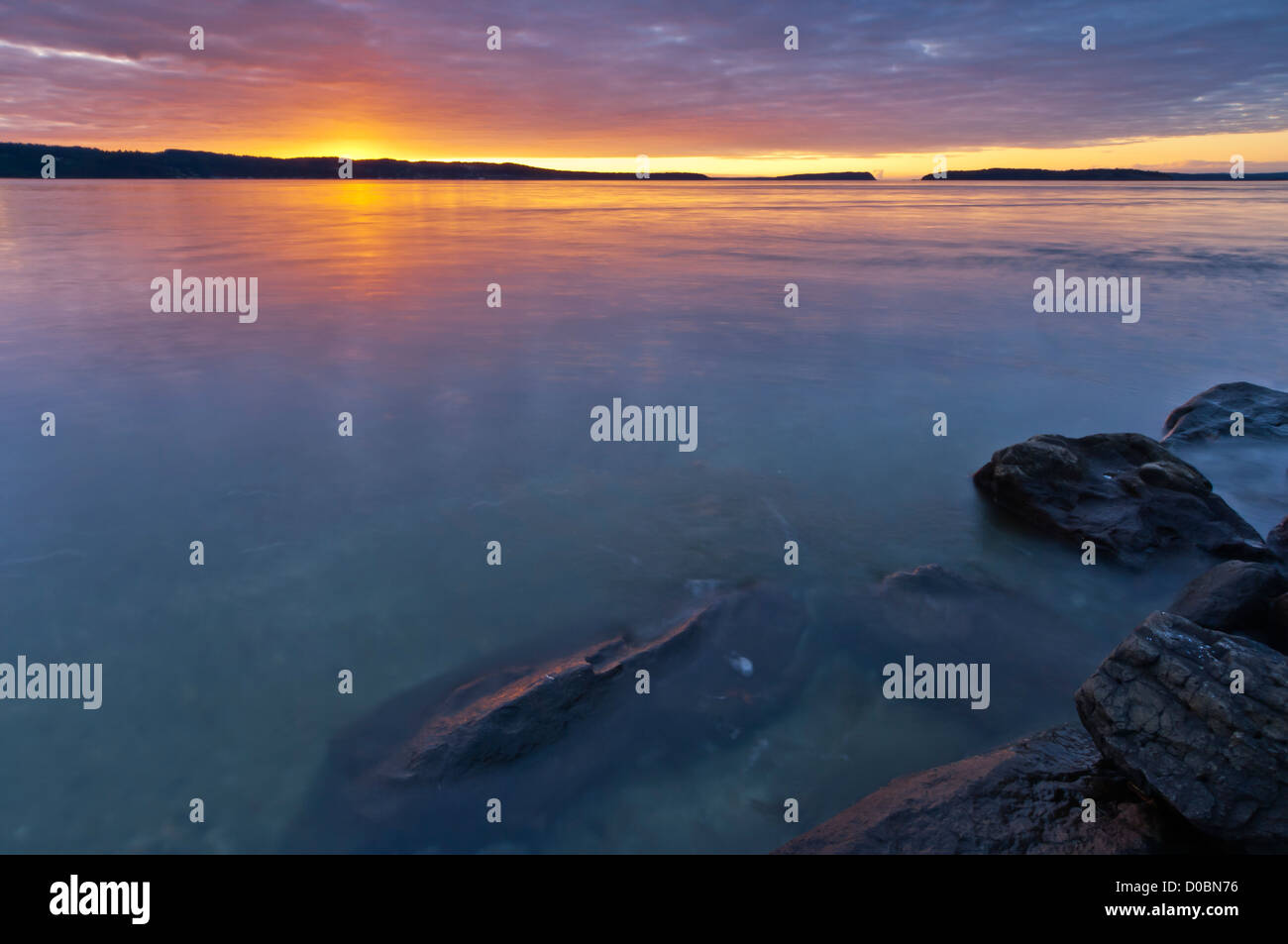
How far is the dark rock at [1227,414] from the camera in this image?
1261 cm

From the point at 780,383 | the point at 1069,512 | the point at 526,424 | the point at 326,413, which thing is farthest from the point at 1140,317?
the point at 326,413

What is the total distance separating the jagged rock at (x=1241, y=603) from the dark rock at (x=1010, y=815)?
6.91 ft

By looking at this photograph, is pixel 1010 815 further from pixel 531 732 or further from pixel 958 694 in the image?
pixel 531 732

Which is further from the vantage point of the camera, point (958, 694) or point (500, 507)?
point (500, 507)

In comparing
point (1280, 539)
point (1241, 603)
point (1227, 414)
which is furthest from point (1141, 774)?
point (1227, 414)

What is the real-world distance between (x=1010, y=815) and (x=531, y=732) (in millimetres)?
3534

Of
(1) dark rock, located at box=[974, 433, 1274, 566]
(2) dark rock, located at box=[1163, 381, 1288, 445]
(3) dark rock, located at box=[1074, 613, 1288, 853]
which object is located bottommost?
(3) dark rock, located at box=[1074, 613, 1288, 853]

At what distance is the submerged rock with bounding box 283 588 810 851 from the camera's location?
539 cm

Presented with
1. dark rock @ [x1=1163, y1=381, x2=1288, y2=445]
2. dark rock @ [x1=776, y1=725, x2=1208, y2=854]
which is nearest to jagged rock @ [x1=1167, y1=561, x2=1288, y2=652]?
dark rock @ [x1=776, y1=725, x2=1208, y2=854]

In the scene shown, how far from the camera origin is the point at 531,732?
599 centimetres

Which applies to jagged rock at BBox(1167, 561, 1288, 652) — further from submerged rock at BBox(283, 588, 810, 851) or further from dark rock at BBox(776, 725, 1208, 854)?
submerged rock at BBox(283, 588, 810, 851)

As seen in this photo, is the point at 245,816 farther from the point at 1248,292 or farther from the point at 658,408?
the point at 1248,292

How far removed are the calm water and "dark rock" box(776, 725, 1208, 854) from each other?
1.33 feet
